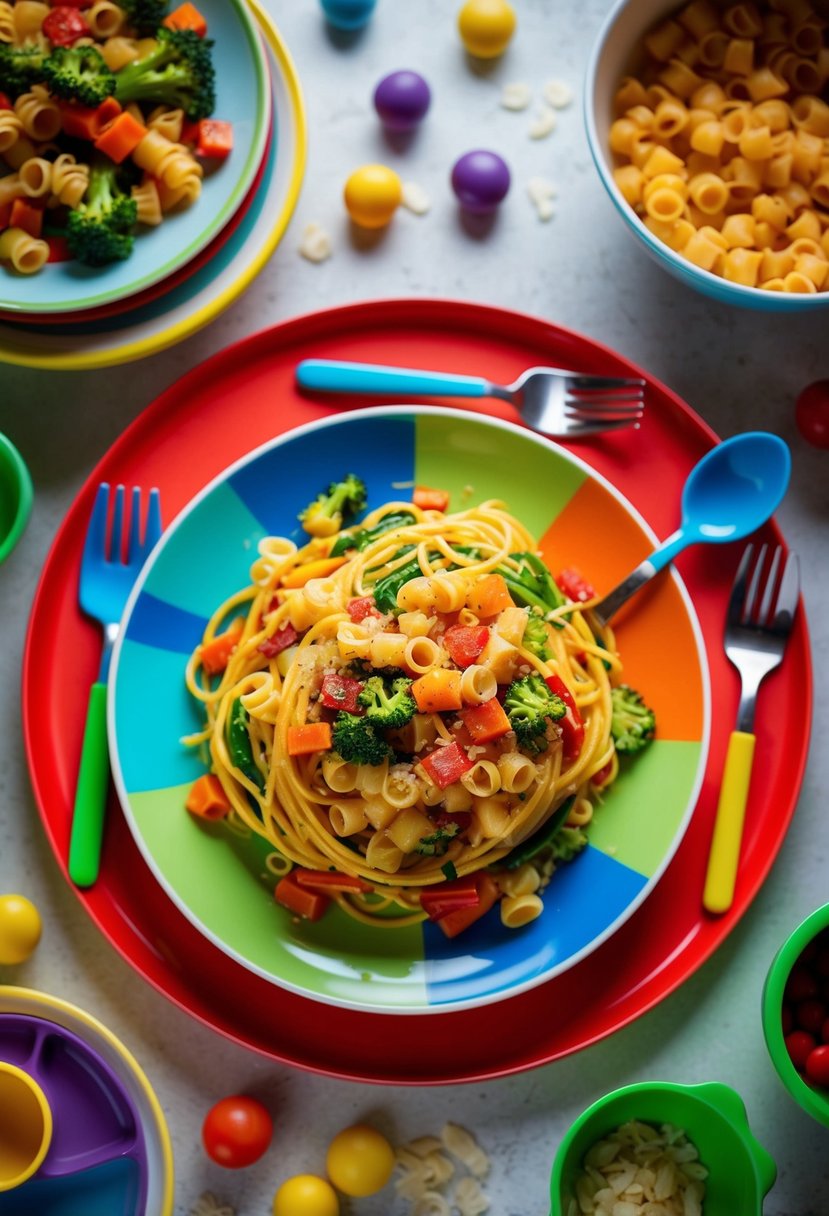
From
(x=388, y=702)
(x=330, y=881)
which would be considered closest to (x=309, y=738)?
(x=388, y=702)

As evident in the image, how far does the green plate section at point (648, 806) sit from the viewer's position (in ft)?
11.2

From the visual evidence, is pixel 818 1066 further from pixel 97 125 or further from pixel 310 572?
pixel 97 125

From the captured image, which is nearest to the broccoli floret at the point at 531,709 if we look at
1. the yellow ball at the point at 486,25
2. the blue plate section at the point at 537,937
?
the blue plate section at the point at 537,937

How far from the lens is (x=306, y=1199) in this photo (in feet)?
11.7

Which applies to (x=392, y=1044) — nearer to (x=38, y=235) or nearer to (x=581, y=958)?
(x=581, y=958)

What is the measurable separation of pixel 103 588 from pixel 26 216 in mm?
1101

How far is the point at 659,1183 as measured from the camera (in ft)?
11.3

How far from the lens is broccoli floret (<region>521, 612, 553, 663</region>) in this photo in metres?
3.30

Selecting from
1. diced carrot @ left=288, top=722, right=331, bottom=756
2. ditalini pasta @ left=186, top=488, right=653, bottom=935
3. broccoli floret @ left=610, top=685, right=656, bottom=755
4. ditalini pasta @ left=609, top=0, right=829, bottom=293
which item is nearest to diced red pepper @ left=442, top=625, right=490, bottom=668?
ditalini pasta @ left=186, top=488, right=653, bottom=935

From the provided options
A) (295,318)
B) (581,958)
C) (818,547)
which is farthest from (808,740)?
(295,318)

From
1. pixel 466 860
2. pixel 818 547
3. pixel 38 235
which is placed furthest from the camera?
pixel 818 547

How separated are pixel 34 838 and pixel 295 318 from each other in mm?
1801

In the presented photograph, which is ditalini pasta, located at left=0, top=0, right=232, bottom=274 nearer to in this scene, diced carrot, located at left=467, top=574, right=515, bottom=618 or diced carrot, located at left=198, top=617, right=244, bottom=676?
diced carrot, located at left=198, top=617, right=244, bottom=676

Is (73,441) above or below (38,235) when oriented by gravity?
below
